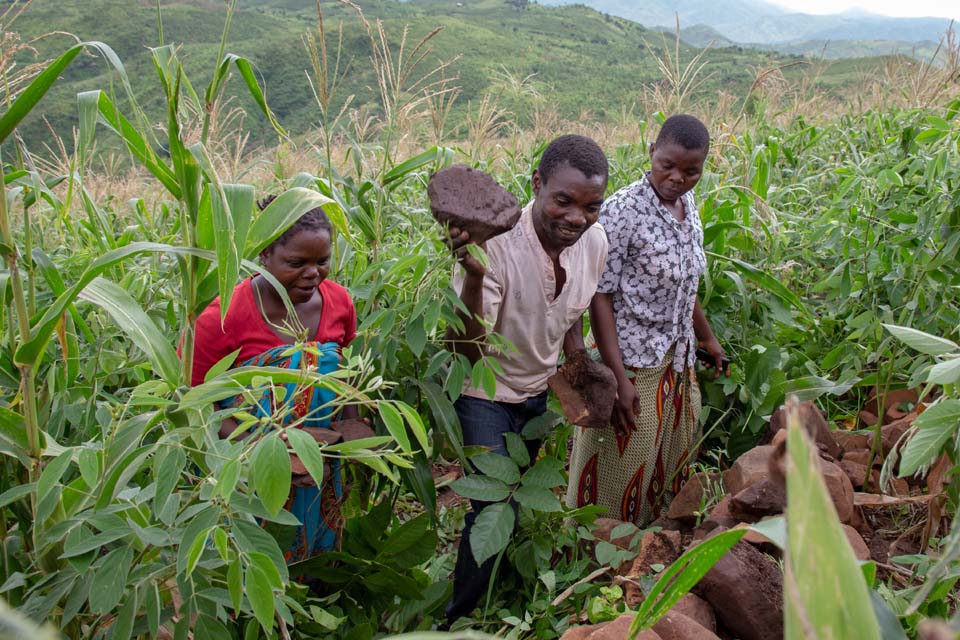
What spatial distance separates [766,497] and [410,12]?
107ft

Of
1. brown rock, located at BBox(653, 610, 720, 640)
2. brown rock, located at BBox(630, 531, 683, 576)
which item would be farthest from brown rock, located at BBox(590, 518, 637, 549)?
brown rock, located at BBox(653, 610, 720, 640)

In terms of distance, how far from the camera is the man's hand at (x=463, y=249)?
1.75 metres

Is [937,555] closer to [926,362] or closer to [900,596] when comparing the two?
[900,596]

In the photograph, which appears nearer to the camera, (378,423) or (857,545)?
(857,545)

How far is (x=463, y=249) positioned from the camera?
1.78 metres

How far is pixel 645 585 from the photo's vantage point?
6.52ft

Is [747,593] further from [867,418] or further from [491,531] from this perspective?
[867,418]

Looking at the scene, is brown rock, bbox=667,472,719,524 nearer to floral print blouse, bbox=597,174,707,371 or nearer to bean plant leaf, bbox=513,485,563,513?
floral print blouse, bbox=597,174,707,371

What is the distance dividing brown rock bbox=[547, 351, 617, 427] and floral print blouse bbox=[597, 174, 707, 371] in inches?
11.6

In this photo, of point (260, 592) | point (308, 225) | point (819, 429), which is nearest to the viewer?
point (260, 592)

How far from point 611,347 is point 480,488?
696 millimetres

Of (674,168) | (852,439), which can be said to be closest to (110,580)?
(674,168)

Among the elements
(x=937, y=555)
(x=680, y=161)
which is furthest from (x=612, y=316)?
(x=937, y=555)

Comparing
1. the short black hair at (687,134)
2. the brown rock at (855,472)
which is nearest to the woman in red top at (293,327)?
the short black hair at (687,134)
